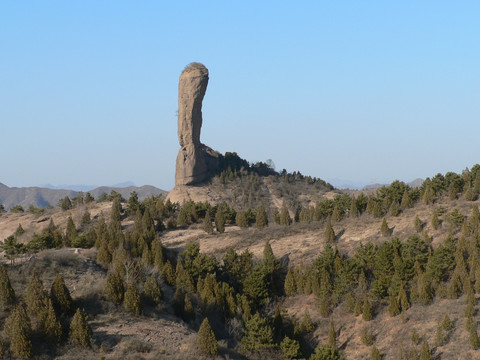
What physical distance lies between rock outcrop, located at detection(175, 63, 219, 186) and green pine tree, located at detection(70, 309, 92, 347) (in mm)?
58622

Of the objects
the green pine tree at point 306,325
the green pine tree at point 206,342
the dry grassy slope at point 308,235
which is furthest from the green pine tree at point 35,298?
the dry grassy slope at point 308,235

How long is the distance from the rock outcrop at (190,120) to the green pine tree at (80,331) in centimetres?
5862

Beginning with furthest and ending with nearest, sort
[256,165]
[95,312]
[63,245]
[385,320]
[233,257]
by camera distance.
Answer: [256,165] < [63,245] < [233,257] < [385,320] < [95,312]

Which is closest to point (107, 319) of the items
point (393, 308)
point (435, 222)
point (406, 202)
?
point (393, 308)

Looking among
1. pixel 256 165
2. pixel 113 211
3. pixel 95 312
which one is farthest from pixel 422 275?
pixel 256 165

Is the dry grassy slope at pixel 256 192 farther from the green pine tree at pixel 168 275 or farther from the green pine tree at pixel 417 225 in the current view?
the green pine tree at pixel 168 275

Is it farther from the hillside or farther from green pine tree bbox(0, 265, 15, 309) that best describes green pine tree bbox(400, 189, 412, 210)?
green pine tree bbox(0, 265, 15, 309)

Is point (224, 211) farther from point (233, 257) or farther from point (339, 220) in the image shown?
point (233, 257)

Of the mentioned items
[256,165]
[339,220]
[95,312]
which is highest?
[256,165]

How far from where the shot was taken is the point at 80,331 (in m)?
28.7

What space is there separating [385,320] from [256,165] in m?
65.5

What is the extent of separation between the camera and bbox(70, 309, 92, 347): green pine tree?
1129 inches

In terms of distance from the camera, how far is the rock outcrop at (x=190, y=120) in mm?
86188

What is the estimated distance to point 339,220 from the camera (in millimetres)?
59688
